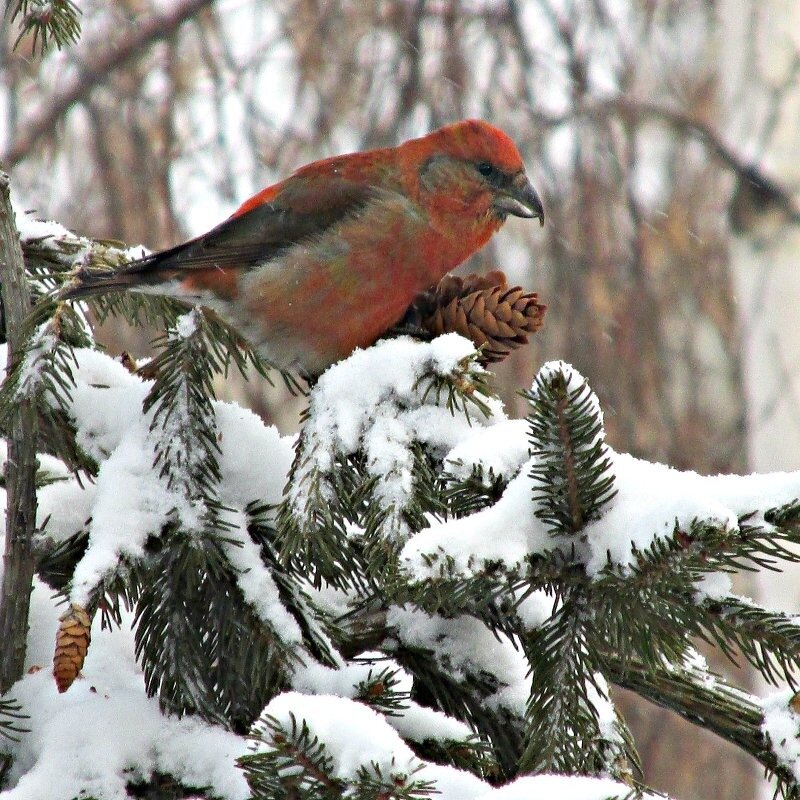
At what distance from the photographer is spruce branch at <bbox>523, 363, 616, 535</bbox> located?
0.86 meters

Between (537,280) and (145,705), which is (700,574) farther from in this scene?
(537,280)

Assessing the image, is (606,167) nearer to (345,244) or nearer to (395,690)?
(345,244)

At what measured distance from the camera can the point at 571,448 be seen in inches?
34.1

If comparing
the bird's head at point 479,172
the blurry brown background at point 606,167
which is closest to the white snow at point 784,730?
the bird's head at point 479,172

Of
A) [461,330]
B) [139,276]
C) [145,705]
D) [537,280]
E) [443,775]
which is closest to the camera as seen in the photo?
[443,775]

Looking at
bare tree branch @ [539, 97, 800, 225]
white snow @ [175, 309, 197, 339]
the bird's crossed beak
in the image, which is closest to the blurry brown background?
bare tree branch @ [539, 97, 800, 225]

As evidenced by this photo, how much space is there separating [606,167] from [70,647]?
12.1 feet

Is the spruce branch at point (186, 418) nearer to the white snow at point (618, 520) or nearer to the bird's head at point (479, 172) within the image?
the white snow at point (618, 520)

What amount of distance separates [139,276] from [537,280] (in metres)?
2.70

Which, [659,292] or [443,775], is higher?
[659,292]

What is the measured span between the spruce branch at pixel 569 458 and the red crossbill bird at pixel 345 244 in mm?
925

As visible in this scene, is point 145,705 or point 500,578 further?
point 145,705

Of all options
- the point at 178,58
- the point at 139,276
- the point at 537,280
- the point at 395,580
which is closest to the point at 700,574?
the point at 395,580

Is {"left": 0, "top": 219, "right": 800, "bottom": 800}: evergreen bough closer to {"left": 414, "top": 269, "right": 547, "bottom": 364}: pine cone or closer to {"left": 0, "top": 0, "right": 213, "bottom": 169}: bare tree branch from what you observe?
{"left": 414, "top": 269, "right": 547, "bottom": 364}: pine cone
